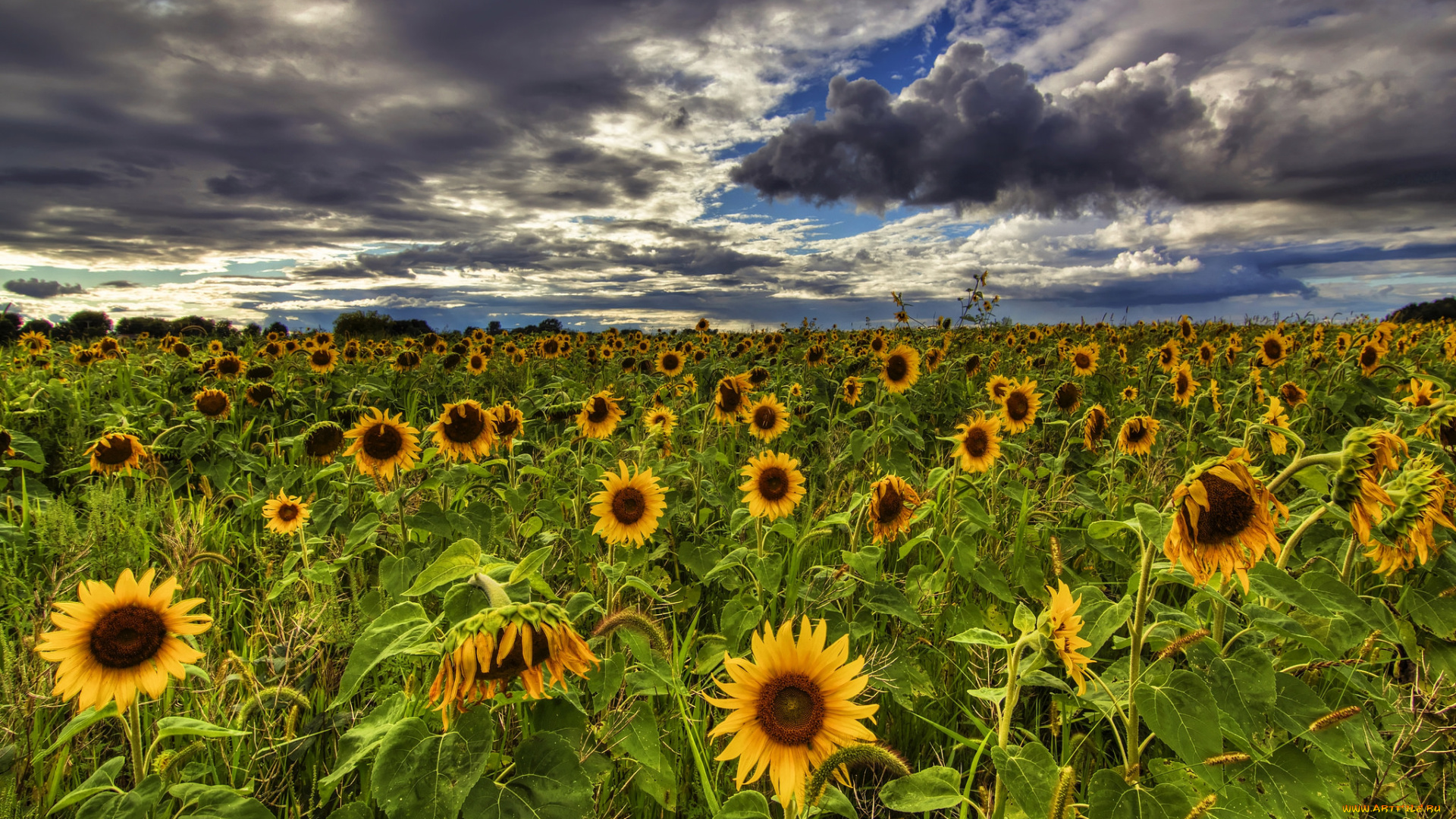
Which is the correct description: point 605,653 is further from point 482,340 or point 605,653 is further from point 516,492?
point 482,340

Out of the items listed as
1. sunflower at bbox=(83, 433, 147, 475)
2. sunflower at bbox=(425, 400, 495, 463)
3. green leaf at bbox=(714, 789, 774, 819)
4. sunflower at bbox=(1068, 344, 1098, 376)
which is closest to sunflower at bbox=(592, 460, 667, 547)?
sunflower at bbox=(425, 400, 495, 463)

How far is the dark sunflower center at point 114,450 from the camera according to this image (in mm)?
4121

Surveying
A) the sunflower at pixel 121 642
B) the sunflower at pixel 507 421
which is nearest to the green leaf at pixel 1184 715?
the sunflower at pixel 121 642

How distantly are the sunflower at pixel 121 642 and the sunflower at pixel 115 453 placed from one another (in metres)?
3.30

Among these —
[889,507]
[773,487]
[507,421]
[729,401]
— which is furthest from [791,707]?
[729,401]

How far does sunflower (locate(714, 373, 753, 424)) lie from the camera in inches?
200

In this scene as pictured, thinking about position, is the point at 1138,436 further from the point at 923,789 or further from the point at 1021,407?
the point at 923,789

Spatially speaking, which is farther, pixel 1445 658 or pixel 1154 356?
pixel 1154 356

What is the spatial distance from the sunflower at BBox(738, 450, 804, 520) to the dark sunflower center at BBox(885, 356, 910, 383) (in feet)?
9.88

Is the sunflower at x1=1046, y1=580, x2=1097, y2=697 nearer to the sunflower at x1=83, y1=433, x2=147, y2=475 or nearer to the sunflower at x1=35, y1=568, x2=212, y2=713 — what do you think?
the sunflower at x1=35, y1=568, x2=212, y2=713

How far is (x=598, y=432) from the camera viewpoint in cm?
487

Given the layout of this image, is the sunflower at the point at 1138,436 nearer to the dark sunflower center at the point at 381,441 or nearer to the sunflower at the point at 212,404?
the dark sunflower center at the point at 381,441

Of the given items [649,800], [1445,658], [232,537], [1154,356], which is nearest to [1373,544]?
[1445,658]

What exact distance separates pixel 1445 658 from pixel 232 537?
20.1ft
